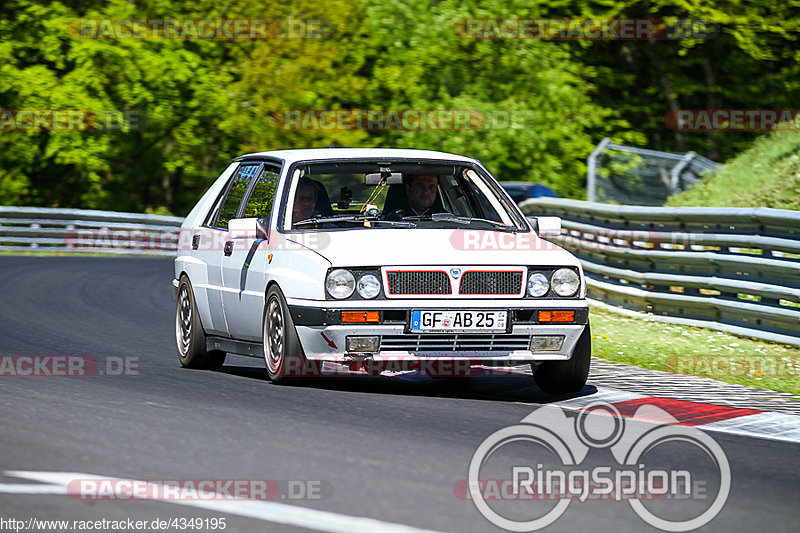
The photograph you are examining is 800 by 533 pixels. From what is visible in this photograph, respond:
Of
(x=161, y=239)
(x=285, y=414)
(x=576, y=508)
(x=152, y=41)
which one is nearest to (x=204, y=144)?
(x=152, y=41)

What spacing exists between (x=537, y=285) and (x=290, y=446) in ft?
8.45

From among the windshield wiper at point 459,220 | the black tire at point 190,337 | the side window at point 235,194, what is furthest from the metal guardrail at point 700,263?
the black tire at point 190,337

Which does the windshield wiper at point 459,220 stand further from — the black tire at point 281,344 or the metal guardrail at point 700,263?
the black tire at point 281,344

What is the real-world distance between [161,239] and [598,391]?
82.0 feet

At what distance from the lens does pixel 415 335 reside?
28.2ft

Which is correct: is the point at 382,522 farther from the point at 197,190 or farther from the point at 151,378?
the point at 197,190

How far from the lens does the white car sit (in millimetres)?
8609

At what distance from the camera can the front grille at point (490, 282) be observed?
341 inches

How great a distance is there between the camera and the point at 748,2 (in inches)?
1323

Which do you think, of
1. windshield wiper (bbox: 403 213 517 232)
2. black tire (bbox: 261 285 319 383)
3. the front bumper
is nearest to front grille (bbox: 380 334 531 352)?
the front bumper

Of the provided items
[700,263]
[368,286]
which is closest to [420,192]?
[368,286]

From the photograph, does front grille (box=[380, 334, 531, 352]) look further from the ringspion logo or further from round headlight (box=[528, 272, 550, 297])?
the ringspion logo

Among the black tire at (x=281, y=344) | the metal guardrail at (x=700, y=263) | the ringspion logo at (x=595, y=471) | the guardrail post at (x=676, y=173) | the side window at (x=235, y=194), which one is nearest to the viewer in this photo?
the ringspion logo at (x=595, y=471)

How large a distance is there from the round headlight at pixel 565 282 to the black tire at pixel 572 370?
0.94 feet
